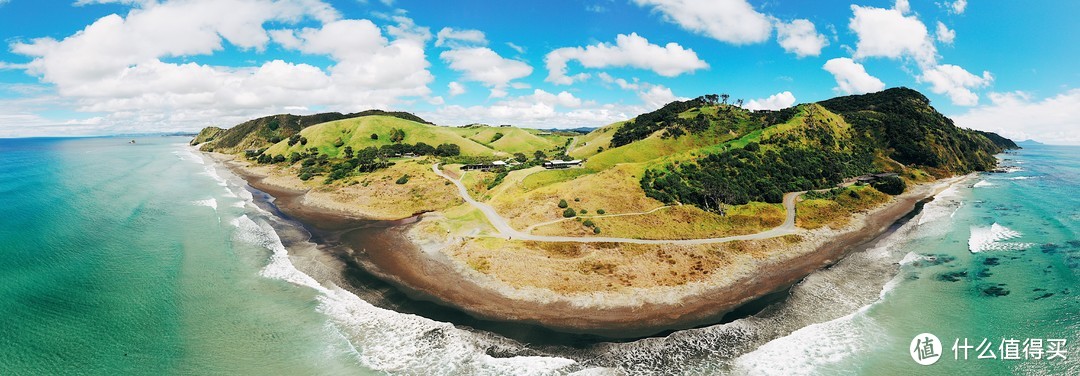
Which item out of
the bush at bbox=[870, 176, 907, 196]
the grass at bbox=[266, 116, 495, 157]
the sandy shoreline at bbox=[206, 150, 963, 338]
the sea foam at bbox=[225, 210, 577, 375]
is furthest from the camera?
the grass at bbox=[266, 116, 495, 157]

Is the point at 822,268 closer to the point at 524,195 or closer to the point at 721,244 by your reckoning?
the point at 721,244

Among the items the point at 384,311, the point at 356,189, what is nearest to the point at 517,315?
the point at 384,311

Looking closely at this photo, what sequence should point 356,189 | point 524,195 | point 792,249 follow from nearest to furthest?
point 792,249
point 524,195
point 356,189

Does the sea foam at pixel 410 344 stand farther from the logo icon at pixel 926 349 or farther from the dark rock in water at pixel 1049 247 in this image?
the dark rock in water at pixel 1049 247

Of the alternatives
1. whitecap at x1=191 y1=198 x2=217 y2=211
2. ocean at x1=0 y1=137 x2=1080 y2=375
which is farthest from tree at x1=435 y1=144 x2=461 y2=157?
ocean at x1=0 y1=137 x2=1080 y2=375

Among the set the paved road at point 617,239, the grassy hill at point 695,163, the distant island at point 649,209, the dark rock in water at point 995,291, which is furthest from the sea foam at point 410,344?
the dark rock in water at point 995,291

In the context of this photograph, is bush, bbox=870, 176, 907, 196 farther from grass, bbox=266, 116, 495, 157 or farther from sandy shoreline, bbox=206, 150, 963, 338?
grass, bbox=266, 116, 495, 157
